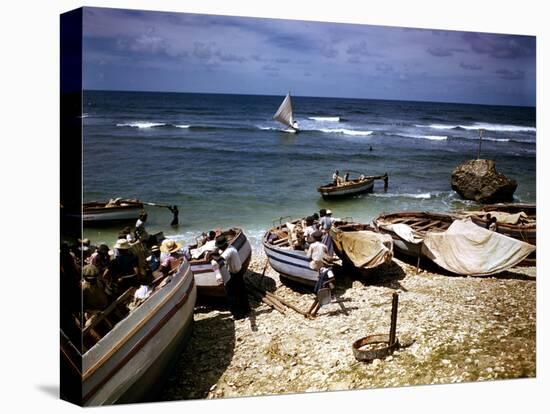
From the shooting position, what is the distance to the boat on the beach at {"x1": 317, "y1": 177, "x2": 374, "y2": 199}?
336 inches

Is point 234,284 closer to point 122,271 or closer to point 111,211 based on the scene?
point 122,271

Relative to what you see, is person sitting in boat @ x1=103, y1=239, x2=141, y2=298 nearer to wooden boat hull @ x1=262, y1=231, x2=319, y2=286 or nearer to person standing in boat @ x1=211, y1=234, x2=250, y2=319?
person standing in boat @ x1=211, y1=234, x2=250, y2=319

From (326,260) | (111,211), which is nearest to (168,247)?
(111,211)

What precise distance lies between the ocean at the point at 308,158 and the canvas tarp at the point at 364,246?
0.51 m

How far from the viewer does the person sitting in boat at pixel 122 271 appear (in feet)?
22.0

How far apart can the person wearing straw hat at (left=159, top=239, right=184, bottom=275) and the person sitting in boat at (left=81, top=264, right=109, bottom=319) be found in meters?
1.35

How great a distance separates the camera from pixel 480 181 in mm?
9180

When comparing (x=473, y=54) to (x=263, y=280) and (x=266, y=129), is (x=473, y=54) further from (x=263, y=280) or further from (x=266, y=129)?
(x=263, y=280)

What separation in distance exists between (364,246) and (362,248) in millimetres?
52

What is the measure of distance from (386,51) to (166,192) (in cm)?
373

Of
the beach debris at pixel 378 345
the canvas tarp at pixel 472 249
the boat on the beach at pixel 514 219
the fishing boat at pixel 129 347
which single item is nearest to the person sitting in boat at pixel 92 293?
the fishing boat at pixel 129 347

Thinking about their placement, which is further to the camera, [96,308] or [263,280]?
[263,280]
